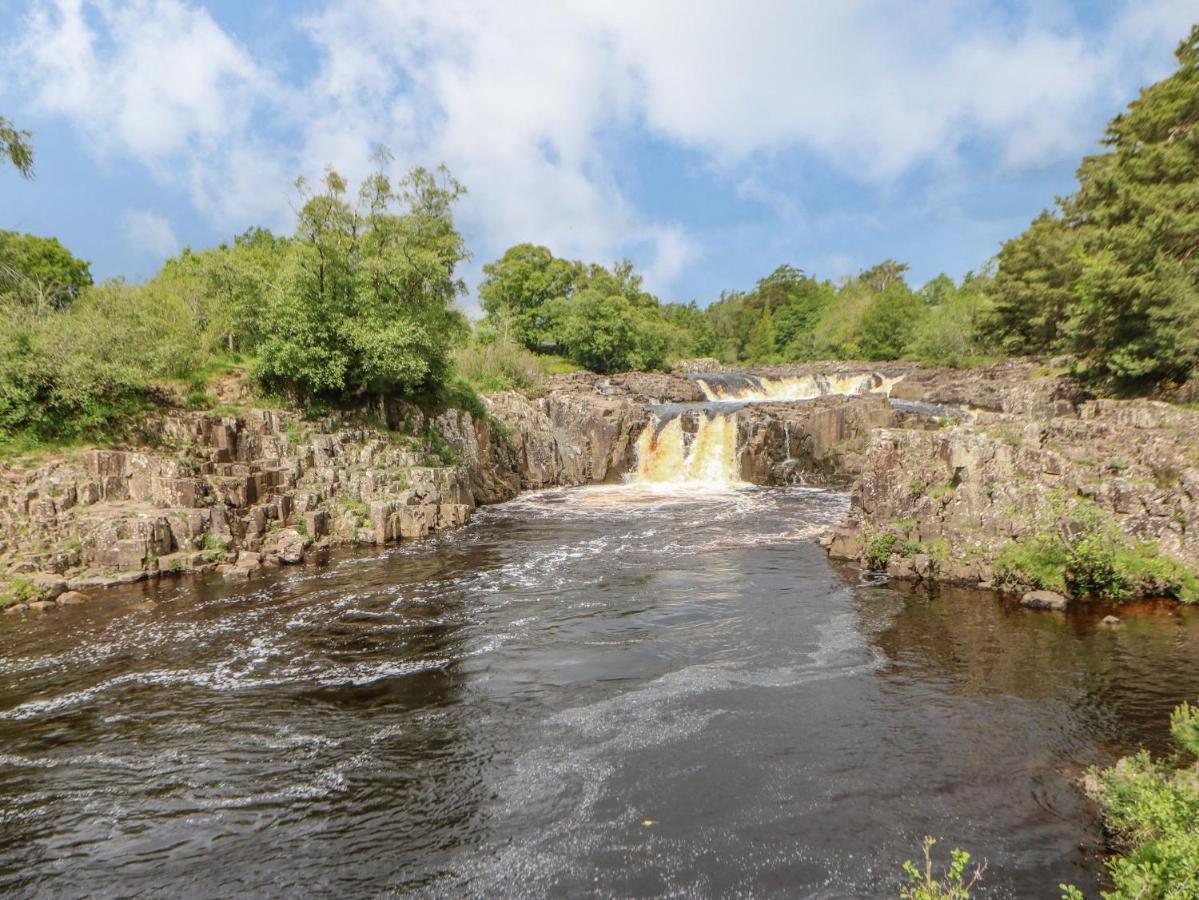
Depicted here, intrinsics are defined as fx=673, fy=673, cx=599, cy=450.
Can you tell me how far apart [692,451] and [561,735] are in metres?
29.1

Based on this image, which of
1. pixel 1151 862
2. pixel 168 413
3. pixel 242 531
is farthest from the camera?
pixel 168 413

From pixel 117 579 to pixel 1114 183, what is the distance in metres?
44.0

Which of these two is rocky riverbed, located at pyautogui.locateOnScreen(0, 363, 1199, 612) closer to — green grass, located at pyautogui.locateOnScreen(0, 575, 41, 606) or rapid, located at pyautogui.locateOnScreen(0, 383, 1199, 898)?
green grass, located at pyautogui.locateOnScreen(0, 575, 41, 606)

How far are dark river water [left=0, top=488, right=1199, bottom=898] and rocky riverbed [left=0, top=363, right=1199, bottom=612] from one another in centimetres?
213

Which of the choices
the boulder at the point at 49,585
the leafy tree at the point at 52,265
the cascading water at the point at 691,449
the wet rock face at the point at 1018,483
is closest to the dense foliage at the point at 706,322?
the cascading water at the point at 691,449

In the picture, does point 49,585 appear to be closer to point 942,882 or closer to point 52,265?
point 942,882

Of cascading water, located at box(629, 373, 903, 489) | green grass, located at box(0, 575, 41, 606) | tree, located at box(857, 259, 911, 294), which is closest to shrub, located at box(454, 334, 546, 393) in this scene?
cascading water, located at box(629, 373, 903, 489)

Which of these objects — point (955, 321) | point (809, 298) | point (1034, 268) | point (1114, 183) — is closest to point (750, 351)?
point (809, 298)

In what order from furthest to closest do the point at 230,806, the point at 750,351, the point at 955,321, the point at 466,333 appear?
the point at 750,351, the point at 955,321, the point at 466,333, the point at 230,806

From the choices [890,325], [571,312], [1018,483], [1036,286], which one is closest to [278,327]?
[1018,483]

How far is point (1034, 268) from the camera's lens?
48.8 metres

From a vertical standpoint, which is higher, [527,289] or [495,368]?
[527,289]

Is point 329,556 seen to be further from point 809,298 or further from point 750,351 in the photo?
point 809,298

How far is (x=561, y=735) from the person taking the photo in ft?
38.2
